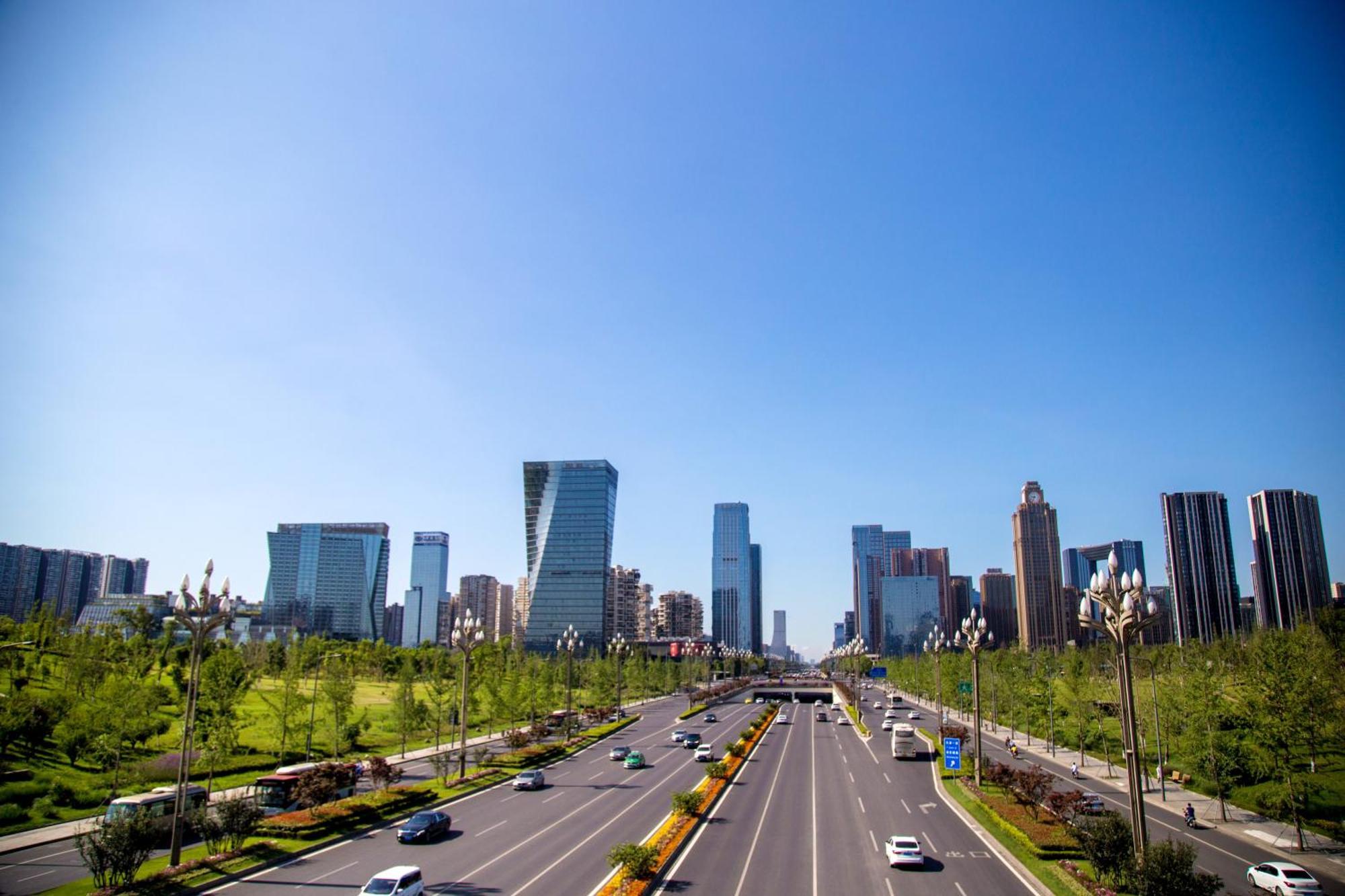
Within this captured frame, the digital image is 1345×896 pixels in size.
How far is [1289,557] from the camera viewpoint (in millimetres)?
167125

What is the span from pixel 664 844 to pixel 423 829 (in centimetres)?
972

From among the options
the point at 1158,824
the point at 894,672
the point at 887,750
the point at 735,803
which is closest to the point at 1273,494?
the point at 894,672

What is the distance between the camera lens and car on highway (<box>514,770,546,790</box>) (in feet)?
142

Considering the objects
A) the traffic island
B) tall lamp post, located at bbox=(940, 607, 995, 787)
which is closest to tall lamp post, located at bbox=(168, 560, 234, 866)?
the traffic island

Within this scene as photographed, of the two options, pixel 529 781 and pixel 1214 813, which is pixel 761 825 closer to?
pixel 529 781

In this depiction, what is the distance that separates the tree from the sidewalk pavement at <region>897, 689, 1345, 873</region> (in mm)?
30358

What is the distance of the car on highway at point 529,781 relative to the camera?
142 feet

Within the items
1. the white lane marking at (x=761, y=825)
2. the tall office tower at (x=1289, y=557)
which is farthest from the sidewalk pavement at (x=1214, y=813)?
the tall office tower at (x=1289, y=557)

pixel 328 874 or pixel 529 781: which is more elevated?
pixel 328 874

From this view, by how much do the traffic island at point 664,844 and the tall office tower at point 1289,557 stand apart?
558 ft

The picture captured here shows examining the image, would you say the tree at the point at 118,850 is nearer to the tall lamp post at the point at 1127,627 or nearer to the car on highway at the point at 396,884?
the car on highway at the point at 396,884

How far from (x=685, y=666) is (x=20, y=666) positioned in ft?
339

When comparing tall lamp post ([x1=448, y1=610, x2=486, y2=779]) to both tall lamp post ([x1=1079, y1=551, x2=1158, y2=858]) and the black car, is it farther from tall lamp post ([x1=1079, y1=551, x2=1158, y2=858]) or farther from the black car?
tall lamp post ([x1=1079, y1=551, x2=1158, y2=858])

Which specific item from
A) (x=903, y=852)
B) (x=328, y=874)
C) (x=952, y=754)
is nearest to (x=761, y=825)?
(x=903, y=852)
